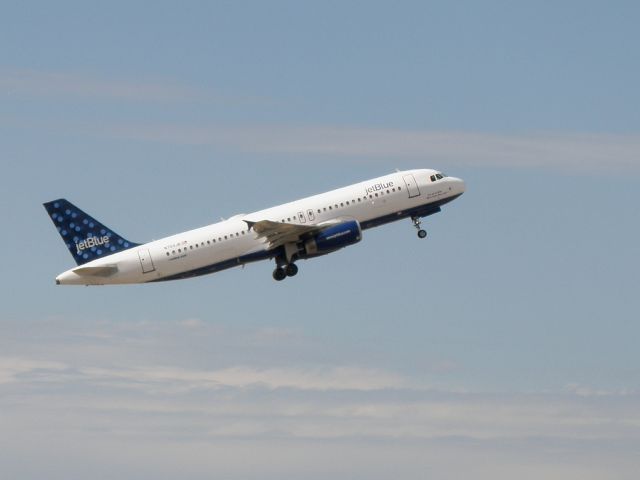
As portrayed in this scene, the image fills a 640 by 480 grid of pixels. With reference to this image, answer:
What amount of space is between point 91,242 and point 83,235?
99cm

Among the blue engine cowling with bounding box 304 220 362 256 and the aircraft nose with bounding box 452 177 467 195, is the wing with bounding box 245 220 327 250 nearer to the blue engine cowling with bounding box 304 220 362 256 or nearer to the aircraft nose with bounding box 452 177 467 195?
the blue engine cowling with bounding box 304 220 362 256

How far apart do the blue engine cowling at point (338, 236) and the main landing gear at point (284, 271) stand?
4.03 metres

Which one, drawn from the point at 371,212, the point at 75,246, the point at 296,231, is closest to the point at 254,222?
the point at 296,231

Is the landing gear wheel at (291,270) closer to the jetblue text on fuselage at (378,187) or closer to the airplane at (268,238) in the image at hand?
the airplane at (268,238)

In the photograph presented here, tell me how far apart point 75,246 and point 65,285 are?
3.73 meters

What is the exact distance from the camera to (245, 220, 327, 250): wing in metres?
81.1

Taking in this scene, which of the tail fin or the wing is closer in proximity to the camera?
the wing

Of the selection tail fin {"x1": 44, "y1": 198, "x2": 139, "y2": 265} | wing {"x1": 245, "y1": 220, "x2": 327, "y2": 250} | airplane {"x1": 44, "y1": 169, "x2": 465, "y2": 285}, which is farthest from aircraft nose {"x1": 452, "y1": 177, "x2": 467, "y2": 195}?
tail fin {"x1": 44, "y1": 198, "x2": 139, "y2": 265}

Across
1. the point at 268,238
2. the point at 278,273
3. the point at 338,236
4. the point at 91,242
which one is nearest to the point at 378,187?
the point at 338,236

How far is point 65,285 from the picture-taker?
84312 mm

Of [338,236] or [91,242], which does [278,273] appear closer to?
[338,236]

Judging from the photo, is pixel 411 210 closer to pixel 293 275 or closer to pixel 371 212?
pixel 371 212

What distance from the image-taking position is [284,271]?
86.9 metres

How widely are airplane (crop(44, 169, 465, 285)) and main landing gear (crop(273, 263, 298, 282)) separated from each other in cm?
74
